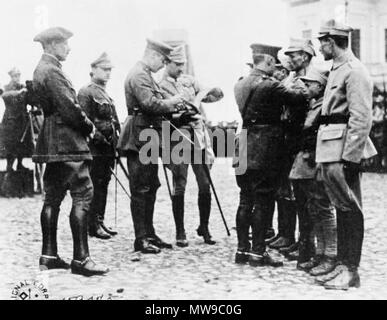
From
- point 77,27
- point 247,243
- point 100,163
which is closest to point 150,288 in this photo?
point 247,243

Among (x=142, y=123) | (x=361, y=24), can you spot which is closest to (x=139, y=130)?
(x=142, y=123)

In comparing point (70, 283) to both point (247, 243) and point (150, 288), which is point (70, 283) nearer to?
point (150, 288)

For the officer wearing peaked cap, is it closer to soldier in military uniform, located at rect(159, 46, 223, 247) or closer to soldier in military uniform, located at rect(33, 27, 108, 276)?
soldier in military uniform, located at rect(33, 27, 108, 276)

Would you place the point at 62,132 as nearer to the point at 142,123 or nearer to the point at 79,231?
the point at 79,231

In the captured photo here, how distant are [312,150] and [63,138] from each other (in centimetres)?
226

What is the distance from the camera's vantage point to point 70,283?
16.0 feet

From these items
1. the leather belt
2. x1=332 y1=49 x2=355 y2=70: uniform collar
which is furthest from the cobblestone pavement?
x1=332 y1=49 x2=355 y2=70: uniform collar

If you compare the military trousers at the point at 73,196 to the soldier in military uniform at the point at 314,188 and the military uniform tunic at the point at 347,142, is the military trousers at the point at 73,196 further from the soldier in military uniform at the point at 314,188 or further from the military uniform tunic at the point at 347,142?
the military uniform tunic at the point at 347,142

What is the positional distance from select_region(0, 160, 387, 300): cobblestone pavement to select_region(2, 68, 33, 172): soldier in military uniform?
2.77 meters

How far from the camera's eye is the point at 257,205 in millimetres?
5504

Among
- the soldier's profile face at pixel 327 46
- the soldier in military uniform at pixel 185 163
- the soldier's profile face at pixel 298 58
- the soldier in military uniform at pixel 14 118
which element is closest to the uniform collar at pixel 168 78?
the soldier in military uniform at pixel 185 163

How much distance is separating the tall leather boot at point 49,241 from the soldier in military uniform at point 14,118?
5862 mm

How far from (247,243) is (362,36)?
2038cm

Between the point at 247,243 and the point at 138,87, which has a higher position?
the point at 138,87
